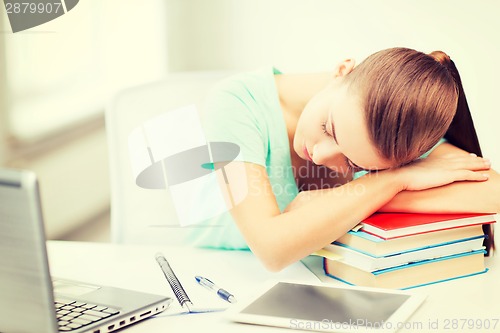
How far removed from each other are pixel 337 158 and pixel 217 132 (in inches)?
9.8

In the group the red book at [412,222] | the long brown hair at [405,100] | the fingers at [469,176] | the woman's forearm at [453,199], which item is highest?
the long brown hair at [405,100]

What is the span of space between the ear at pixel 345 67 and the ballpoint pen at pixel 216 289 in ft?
1.48

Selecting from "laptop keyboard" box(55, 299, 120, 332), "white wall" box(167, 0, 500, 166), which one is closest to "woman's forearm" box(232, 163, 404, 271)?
"laptop keyboard" box(55, 299, 120, 332)

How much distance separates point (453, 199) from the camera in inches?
40.3

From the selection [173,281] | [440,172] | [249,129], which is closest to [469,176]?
[440,172]

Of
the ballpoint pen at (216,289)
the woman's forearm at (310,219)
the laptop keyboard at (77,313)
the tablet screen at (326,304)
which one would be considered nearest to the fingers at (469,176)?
the woman's forearm at (310,219)

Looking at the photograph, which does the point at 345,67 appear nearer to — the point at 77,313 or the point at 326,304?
the point at 326,304

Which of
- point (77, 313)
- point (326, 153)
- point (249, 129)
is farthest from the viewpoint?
point (249, 129)

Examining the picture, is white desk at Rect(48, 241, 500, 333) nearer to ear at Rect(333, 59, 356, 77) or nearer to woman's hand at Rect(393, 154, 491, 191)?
woman's hand at Rect(393, 154, 491, 191)

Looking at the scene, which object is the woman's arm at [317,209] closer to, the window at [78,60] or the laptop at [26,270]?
the laptop at [26,270]

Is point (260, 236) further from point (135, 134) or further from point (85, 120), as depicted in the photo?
point (85, 120)

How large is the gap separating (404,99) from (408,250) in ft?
0.78

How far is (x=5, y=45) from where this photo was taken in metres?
1.64

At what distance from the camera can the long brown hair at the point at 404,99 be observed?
37.4 inches
